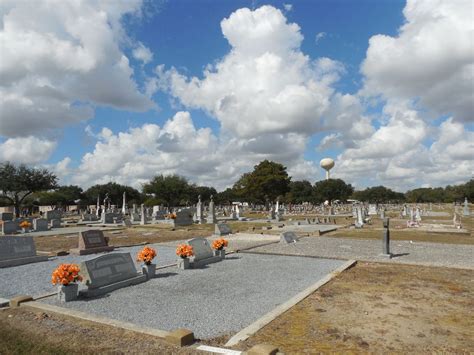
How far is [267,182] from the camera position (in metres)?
72.1

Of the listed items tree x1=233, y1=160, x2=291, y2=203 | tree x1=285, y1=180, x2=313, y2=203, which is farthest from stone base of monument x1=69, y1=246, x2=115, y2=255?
tree x1=285, y1=180, x2=313, y2=203

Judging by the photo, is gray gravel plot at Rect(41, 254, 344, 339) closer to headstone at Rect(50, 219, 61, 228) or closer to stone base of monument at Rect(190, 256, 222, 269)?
stone base of monument at Rect(190, 256, 222, 269)

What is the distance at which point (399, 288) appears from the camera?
871 centimetres

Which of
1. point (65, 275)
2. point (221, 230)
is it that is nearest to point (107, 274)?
point (65, 275)

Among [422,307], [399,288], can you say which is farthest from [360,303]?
[399,288]

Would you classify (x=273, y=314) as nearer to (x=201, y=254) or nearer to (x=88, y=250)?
(x=201, y=254)

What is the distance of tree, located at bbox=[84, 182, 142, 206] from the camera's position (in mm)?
91688

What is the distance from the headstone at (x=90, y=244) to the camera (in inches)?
595

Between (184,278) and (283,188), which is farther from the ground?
(283,188)

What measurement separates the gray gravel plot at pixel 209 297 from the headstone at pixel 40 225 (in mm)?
24046

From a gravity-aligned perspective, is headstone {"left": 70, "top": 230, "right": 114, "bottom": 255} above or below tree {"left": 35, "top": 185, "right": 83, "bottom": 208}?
below

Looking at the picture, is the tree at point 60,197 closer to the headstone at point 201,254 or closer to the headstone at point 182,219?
the headstone at point 182,219

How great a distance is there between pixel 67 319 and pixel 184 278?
3937mm

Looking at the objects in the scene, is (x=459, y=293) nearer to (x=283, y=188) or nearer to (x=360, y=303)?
(x=360, y=303)
